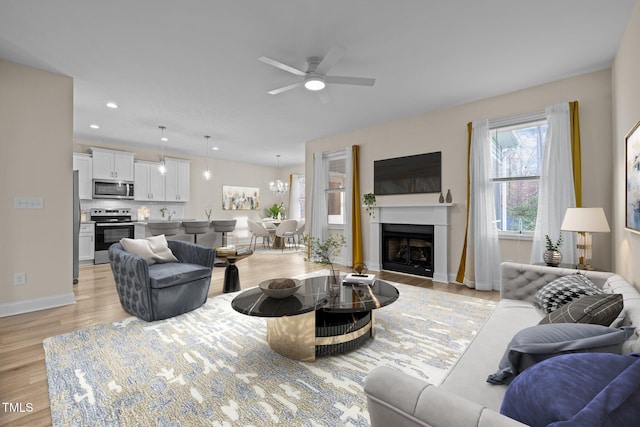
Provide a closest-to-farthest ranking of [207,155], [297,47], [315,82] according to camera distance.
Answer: [297,47]
[315,82]
[207,155]

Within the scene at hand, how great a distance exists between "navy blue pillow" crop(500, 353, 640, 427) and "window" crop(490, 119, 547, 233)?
3660mm

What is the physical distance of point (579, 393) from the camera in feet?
2.55

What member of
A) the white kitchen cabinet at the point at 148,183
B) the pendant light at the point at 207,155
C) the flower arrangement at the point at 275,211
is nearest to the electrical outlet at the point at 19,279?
the pendant light at the point at 207,155

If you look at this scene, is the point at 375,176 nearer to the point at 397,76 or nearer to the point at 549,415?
the point at 397,76

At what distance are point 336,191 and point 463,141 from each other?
2710 mm

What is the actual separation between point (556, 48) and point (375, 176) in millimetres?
3057

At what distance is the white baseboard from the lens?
3.13m

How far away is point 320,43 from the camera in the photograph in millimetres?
2768

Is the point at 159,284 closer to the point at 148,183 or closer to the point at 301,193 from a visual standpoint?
the point at 148,183

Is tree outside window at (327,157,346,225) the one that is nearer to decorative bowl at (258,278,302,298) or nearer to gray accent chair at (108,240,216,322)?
gray accent chair at (108,240,216,322)

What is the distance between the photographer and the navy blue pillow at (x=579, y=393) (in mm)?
688

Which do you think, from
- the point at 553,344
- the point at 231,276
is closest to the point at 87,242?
the point at 231,276

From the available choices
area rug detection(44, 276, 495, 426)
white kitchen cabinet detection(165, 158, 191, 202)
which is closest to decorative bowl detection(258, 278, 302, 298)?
area rug detection(44, 276, 495, 426)

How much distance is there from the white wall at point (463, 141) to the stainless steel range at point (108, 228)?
4274 millimetres
